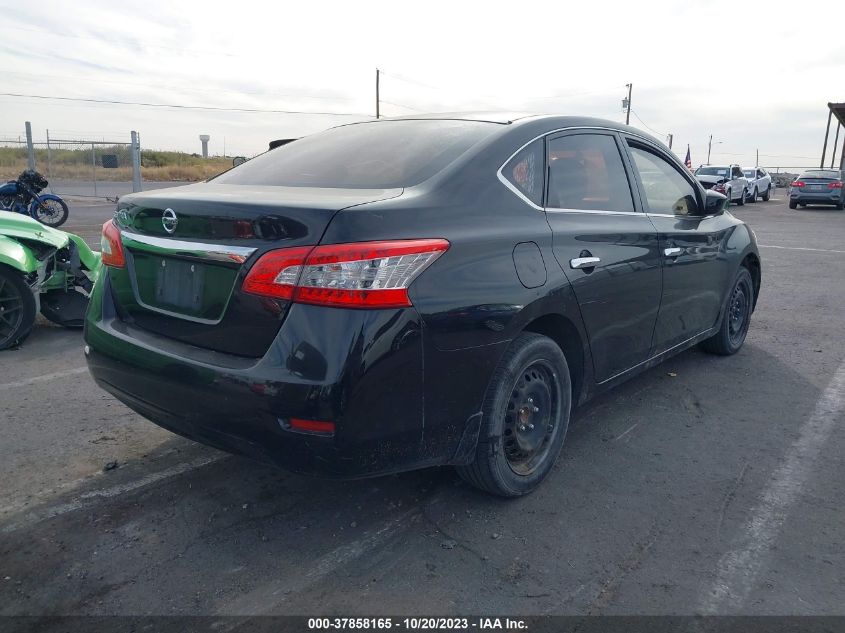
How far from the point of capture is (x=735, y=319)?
18.5 feet

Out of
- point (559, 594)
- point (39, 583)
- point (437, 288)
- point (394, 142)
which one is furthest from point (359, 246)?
point (39, 583)

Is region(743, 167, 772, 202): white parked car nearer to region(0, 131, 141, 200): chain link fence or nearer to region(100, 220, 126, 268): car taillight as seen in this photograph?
region(0, 131, 141, 200): chain link fence

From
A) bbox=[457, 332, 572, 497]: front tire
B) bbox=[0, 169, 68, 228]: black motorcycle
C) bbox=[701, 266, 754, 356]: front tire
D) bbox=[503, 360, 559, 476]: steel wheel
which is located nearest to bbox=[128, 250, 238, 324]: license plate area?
bbox=[457, 332, 572, 497]: front tire

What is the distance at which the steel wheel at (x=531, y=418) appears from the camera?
10.5 feet

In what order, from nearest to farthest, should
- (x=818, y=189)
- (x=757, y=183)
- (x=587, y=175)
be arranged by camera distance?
(x=587, y=175)
(x=818, y=189)
(x=757, y=183)

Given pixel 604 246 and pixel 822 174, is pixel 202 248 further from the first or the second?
pixel 822 174

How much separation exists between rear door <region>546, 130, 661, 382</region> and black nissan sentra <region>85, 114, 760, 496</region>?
13 millimetres

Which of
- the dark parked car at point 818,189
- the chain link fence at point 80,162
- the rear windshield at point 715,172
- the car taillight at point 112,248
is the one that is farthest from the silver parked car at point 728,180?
the car taillight at point 112,248

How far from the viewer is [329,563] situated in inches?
109

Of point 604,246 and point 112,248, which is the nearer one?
point 112,248

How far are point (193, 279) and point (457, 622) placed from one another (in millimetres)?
1576

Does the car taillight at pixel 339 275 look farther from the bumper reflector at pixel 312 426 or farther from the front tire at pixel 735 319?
the front tire at pixel 735 319

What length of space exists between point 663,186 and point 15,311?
4850 mm

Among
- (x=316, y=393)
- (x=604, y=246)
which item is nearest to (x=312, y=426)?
(x=316, y=393)
